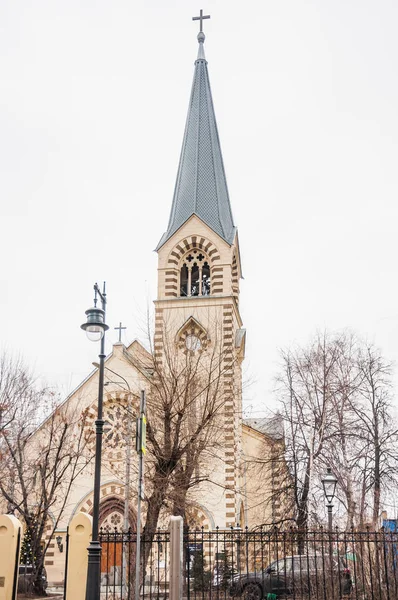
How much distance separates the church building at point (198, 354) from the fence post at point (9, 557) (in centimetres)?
1302

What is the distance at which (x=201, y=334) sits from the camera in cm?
3656

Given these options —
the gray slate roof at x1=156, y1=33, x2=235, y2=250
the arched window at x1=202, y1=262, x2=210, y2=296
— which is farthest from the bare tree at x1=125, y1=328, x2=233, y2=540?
the gray slate roof at x1=156, y1=33, x2=235, y2=250

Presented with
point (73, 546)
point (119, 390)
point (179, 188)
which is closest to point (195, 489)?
point (119, 390)

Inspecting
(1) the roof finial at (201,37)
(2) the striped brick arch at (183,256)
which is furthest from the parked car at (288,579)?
(1) the roof finial at (201,37)

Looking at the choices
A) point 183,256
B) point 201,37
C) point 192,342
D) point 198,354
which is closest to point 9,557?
point 198,354

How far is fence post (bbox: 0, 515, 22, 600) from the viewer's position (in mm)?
16031

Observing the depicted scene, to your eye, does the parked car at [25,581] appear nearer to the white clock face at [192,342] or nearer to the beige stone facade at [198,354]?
the beige stone facade at [198,354]

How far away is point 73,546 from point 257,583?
5.76 meters

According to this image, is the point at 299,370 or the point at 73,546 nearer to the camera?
the point at 73,546

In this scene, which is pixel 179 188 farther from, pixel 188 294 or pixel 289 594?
pixel 289 594

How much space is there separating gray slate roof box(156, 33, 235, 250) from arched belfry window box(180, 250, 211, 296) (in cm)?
161

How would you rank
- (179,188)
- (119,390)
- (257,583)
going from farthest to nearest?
1. (179,188)
2. (119,390)
3. (257,583)

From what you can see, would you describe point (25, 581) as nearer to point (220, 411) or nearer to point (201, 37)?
point (220, 411)

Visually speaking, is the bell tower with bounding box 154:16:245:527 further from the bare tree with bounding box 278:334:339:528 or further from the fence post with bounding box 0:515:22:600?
the fence post with bounding box 0:515:22:600
